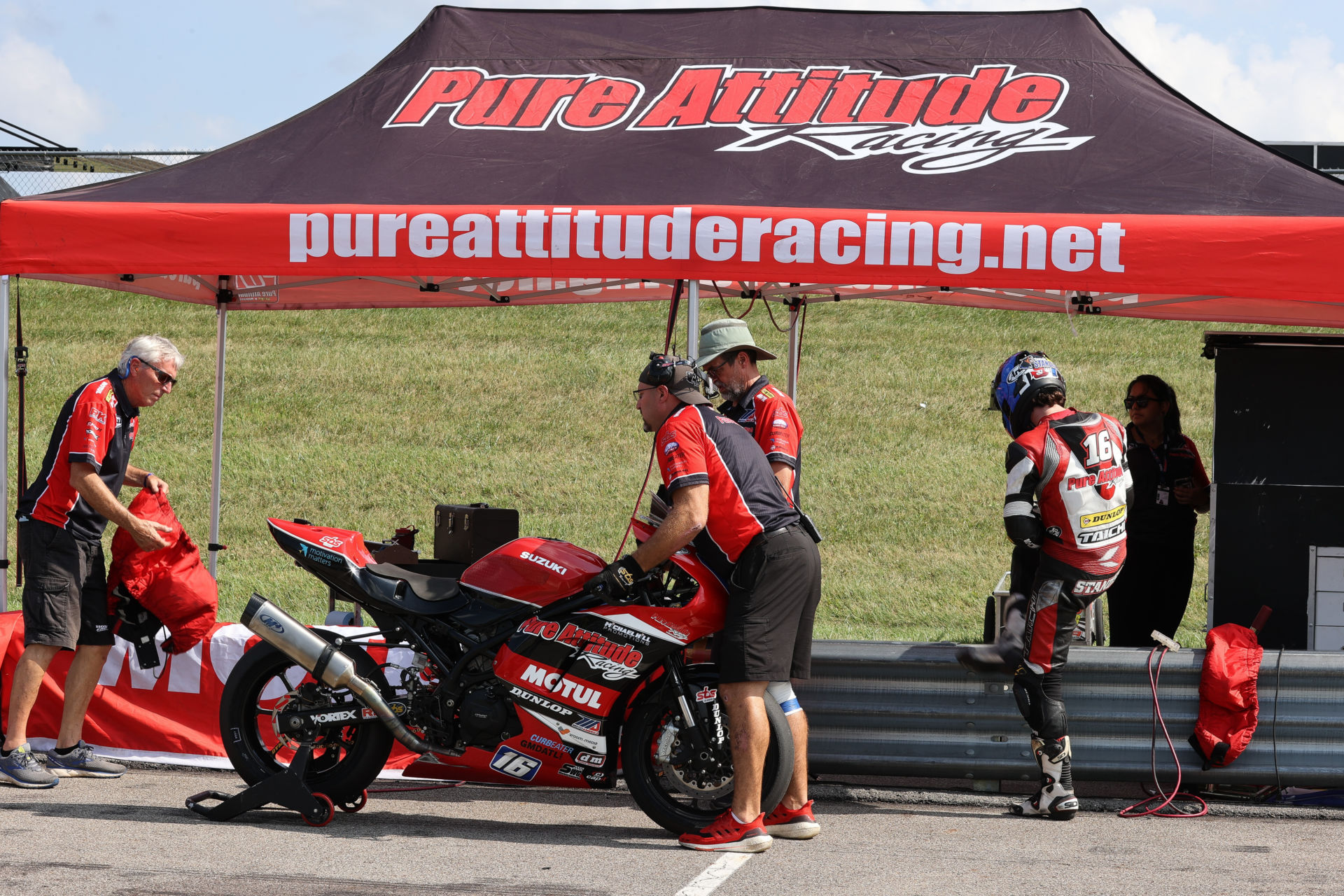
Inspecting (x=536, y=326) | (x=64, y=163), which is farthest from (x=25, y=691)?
(x=536, y=326)

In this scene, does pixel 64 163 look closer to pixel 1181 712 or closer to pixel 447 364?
pixel 447 364

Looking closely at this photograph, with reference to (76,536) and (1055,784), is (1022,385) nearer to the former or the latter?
(1055,784)

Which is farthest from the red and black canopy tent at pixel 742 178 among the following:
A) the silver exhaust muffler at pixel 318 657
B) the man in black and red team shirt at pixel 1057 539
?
the silver exhaust muffler at pixel 318 657

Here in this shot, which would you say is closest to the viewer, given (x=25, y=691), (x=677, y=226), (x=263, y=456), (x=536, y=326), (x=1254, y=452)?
(x=25, y=691)

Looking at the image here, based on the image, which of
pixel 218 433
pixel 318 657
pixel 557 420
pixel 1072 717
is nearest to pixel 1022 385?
pixel 1072 717

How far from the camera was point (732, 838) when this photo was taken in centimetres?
470

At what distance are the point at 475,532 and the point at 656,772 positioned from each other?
2.47 metres

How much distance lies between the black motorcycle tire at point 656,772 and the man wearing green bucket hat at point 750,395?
41.3 inches

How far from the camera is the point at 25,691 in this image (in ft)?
17.9

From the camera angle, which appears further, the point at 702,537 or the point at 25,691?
the point at 25,691

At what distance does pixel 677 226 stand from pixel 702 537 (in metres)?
1.59

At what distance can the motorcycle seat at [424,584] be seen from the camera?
16.7 ft

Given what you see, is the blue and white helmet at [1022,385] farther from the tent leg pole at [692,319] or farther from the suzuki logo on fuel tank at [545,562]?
the suzuki logo on fuel tank at [545,562]

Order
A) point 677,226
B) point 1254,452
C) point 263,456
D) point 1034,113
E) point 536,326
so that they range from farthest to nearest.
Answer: point 536,326 → point 263,456 → point 1254,452 → point 1034,113 → point 677,226
